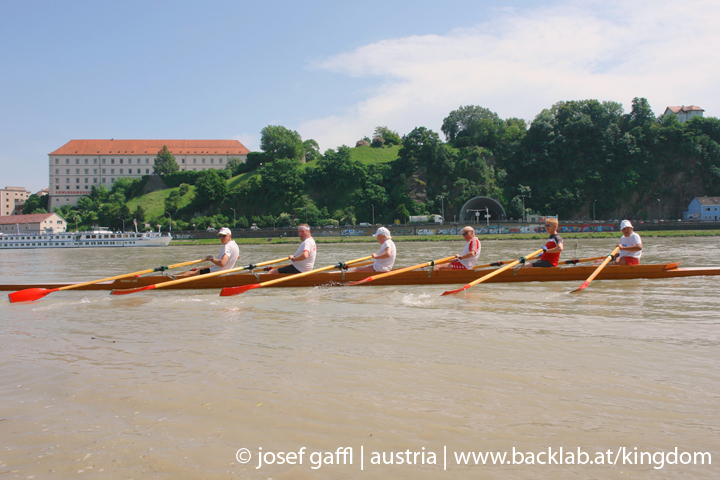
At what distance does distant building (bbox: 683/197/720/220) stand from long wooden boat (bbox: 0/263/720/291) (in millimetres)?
80418

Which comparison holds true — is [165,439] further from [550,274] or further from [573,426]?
[550,274]

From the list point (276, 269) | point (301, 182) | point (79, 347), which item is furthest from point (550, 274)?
point (301, 182)

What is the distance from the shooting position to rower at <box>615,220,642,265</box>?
12.3 meters

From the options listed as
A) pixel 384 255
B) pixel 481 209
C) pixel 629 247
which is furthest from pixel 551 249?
pixel 481 209

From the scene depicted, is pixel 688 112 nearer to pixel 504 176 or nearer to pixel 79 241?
pixel 504 176

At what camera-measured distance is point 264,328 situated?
807 centimetres

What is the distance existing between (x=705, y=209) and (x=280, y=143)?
86.9 metres

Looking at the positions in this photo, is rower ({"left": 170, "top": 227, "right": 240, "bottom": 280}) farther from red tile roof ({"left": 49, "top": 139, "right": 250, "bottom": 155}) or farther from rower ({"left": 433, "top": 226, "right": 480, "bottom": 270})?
red tile roof ({"left": 49, "top": 139, "right": 250, "bottom": 155})

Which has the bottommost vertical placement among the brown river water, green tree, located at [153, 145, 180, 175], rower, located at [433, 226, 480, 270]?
the brown river water

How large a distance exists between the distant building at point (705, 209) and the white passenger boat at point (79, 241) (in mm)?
85545

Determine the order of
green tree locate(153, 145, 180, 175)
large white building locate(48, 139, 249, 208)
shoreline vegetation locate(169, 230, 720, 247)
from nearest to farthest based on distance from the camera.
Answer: shoreline vegetation locate(169, 230, 720, 247), green tree locate(153, 145, 180, 175), large white building locate(48, 139, 249, 208)

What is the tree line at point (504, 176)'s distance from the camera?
83438 millimetres

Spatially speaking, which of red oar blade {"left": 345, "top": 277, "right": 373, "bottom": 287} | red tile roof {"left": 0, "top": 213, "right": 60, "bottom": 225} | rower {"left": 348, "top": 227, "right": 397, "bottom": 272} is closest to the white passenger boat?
red tile roof {"left": 0, "top": 213, "right": 60, "bottom": 225}

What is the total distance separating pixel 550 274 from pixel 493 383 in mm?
8190
